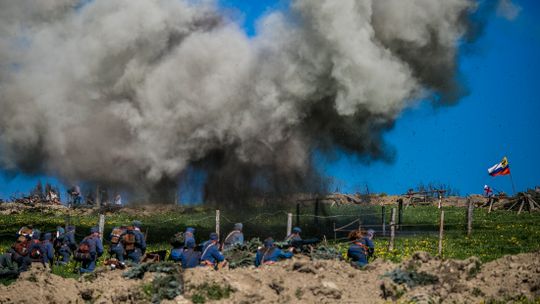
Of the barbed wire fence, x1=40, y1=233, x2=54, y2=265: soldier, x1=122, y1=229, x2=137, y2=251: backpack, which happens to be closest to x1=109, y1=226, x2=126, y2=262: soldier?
x1=122, y1=229, x2=137, y2=251: backpack

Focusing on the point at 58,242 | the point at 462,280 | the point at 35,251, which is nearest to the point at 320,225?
the point at 58,242

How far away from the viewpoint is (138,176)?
121 feet

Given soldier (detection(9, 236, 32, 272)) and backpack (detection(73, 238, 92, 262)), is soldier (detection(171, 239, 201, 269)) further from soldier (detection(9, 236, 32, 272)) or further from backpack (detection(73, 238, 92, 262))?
soldier (detection(9, 236, 32, 272))

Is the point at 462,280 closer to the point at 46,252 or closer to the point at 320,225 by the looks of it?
the point at 46,252

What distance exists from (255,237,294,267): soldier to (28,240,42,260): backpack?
27.3ft

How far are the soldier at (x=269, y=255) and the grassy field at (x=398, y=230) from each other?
213 inches

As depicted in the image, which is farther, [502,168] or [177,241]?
[502,168]

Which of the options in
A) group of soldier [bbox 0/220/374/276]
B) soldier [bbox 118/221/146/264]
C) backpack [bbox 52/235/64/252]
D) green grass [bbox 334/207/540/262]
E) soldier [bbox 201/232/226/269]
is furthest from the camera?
backpack [bbox 52/235/64/252]

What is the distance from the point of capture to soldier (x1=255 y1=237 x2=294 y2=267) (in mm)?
20938

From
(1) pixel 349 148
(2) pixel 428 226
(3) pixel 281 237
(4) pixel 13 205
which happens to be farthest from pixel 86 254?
(4) pixel 13 205

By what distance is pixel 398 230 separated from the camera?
40406 mm

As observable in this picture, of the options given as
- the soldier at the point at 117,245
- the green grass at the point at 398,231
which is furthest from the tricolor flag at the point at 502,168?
the soldier at the point at 117,245

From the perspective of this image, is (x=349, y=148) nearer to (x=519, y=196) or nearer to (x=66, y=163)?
(x=66, y=163)

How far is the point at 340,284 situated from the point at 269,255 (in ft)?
10.9
